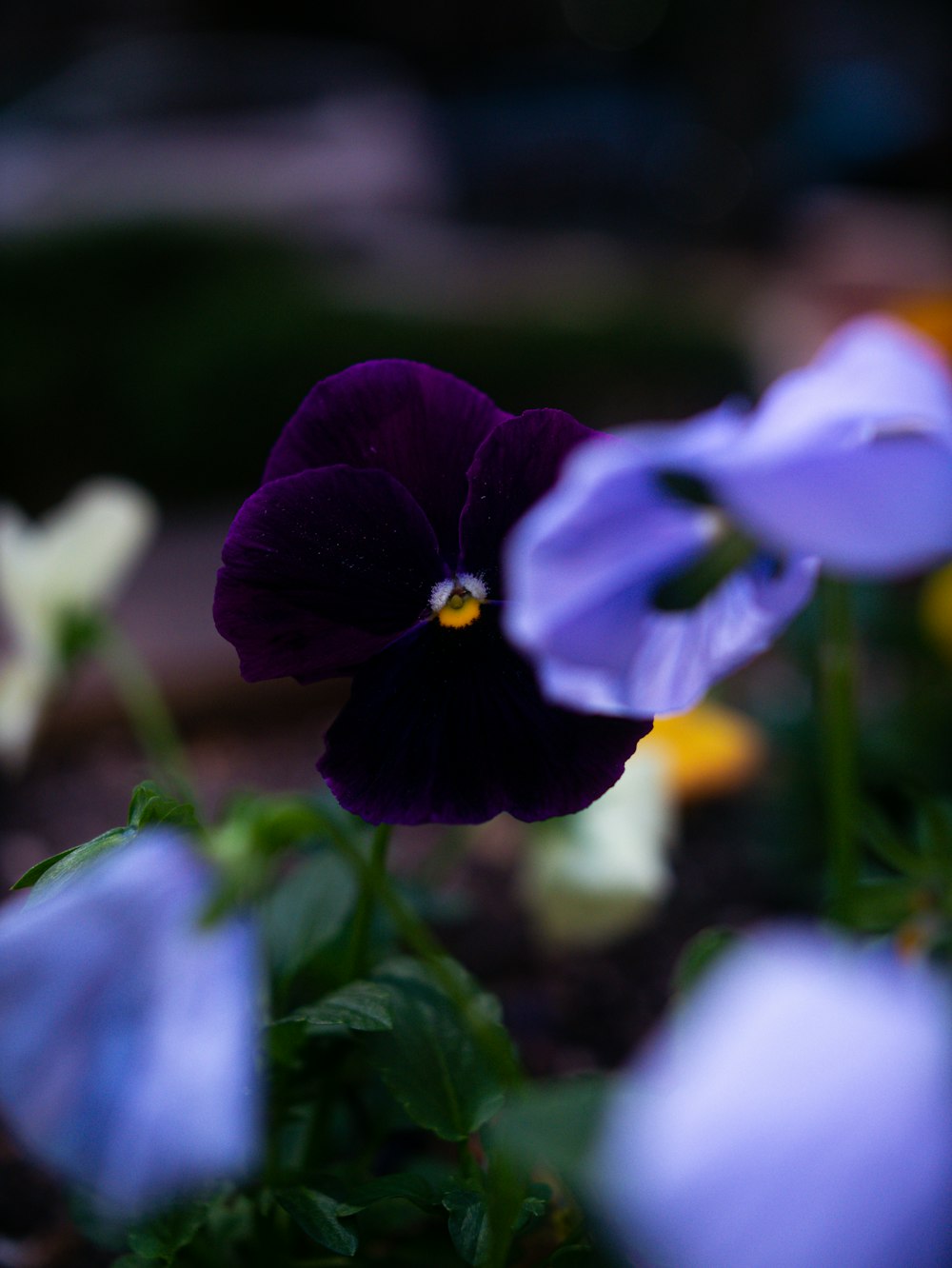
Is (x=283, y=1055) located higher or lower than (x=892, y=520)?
lower

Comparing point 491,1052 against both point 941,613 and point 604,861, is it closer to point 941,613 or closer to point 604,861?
point 604,861

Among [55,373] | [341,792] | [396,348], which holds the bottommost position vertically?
[396,348]

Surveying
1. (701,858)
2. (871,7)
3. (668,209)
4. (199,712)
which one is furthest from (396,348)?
(871,7)

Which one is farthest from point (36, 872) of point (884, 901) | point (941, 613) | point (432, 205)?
point (432, 205)

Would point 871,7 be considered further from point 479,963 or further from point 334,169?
point 479,963

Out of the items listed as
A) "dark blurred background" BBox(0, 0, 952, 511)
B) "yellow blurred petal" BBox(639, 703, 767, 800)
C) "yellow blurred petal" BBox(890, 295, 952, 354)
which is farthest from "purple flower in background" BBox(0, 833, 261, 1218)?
"yellow blurred petal" BBox(890, 295, 952, 354)

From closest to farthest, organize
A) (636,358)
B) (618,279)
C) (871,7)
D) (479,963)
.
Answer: (479,963)
(636,358)
(618,279)
(871,7)

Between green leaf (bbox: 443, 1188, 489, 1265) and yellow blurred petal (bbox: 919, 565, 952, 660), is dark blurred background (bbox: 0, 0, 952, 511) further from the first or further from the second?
green leaf (bbox: 443, 1188, 489, 1265)

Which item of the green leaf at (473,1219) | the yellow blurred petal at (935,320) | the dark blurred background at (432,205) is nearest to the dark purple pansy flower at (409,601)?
the green leaf at (473,1219)
